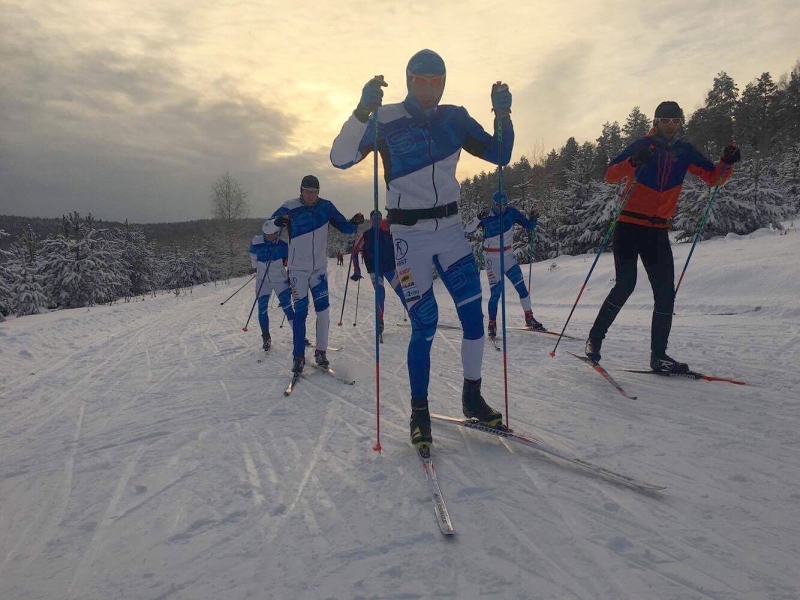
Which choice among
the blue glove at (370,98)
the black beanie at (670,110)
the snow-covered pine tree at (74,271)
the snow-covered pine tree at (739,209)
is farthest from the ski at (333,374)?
the snow-covered pine tree at (74,271)

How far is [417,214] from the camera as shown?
294 cm

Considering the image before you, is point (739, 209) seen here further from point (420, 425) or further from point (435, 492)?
point (435, 492)

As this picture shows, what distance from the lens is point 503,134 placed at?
3.10m

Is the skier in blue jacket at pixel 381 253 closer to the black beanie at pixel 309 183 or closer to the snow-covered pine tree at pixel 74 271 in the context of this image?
the black beanie at pixel 309 183

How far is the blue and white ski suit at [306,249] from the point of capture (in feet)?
17.7

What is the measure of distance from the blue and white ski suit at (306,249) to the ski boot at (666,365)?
146 inches

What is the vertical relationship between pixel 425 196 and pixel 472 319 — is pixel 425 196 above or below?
above

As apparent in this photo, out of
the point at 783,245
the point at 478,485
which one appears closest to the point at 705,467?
the point at 478,485

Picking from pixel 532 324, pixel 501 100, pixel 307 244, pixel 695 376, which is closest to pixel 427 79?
pixel 501 100

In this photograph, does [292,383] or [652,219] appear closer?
[652,219]

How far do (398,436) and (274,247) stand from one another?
514 cm

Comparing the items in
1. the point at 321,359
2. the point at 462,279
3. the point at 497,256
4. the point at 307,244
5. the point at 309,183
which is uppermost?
the point at 309,183

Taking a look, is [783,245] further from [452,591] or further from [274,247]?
[452,591]

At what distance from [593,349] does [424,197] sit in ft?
8.94
